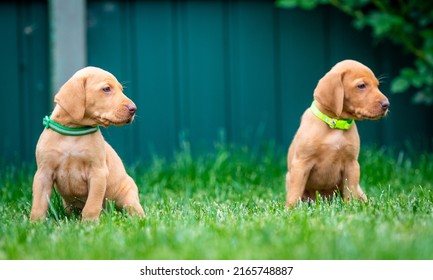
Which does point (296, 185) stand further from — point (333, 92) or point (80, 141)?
point (80, 141)

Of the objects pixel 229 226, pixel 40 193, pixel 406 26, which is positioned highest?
pixel 406 26

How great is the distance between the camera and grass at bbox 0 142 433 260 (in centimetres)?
269

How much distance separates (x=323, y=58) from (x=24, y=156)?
2888mm

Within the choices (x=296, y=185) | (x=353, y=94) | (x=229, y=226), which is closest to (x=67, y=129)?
(x=229, y=226)

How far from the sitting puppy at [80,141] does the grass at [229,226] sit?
0.45ft

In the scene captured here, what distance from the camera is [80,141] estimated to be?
3.54 meters

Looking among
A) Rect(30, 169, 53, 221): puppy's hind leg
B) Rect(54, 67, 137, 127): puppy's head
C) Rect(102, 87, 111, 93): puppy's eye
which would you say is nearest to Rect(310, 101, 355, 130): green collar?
Rect(54, 67, 137, 127): puppy's head

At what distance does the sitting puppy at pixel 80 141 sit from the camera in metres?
3.49

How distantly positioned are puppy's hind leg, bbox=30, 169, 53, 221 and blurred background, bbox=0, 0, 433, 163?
101 inches

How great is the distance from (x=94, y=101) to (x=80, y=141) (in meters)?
0.23

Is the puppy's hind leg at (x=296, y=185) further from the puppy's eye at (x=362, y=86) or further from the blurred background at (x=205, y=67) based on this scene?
the blurred background at (x=205, y=67)

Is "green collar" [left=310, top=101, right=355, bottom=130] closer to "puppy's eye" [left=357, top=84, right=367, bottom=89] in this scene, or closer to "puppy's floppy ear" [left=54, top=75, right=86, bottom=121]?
"puppy's eye" [left=357, top=84, right=367, bottom=89]

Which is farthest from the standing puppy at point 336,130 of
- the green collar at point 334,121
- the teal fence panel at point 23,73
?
the teal fence panel at point 23,73

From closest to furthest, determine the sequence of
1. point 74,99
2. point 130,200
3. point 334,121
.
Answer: point 74,99, point 130,200, point 334,121
